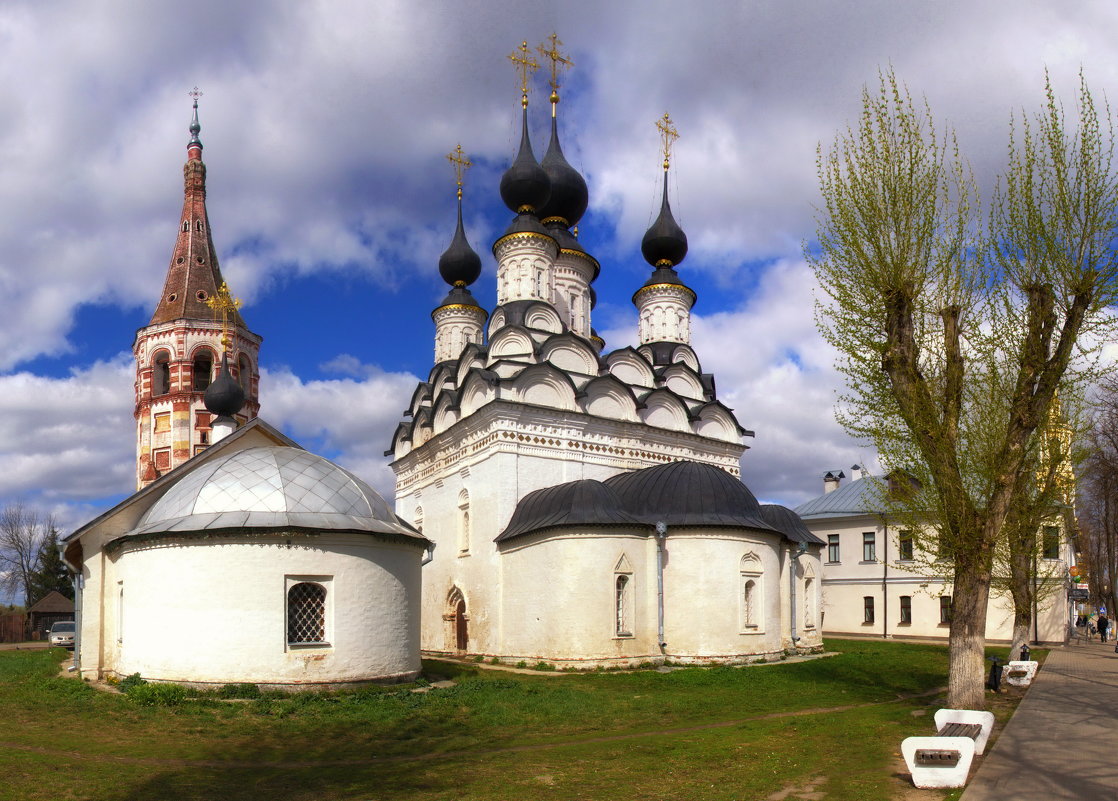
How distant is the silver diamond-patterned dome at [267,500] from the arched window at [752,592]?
7.36 m

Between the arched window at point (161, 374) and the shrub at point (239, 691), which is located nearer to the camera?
the shrub at point (239, 691)

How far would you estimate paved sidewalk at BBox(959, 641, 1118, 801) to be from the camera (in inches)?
262

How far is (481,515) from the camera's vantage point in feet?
69.4

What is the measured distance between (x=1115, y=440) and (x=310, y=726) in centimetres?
1872

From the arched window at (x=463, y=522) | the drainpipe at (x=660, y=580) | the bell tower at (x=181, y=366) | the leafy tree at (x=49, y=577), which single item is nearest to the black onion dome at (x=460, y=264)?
the bell tower at (x=181, y=366)

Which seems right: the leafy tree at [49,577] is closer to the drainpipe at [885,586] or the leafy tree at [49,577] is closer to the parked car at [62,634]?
the parked car at [62,634]

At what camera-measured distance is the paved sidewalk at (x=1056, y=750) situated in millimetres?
6660

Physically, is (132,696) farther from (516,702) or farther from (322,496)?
(516,702)

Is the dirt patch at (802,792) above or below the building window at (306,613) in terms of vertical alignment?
below

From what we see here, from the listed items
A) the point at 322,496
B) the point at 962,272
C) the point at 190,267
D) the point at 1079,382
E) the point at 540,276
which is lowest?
the point at 322,496

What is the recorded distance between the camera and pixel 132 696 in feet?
37.8

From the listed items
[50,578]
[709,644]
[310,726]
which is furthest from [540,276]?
[50,578]

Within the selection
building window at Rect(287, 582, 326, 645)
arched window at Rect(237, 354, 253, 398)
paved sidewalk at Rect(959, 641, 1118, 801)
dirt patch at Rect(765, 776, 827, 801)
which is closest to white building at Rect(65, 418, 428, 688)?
building window at Rect(287, 582, 326, 645)

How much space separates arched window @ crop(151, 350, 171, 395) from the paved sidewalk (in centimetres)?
2929
